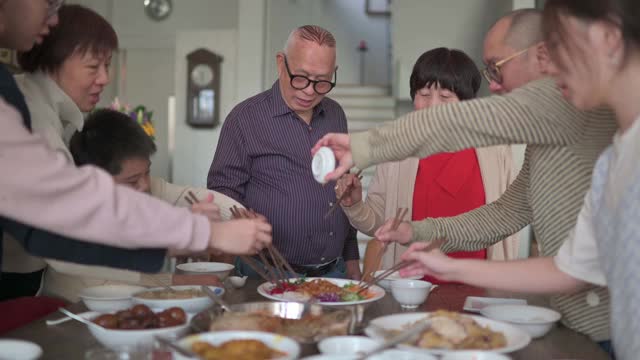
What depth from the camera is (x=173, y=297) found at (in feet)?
5.38

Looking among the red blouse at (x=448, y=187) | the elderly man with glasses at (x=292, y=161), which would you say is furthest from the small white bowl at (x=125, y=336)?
the red blouse at (x=448, y=187)

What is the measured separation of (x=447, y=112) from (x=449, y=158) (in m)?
1.31

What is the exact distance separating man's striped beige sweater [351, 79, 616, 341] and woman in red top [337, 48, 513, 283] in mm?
1001

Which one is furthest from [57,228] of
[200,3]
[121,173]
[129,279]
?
[200,3]

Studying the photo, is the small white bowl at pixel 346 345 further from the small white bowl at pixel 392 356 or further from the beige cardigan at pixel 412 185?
the beige cardigan at pixel 412 185

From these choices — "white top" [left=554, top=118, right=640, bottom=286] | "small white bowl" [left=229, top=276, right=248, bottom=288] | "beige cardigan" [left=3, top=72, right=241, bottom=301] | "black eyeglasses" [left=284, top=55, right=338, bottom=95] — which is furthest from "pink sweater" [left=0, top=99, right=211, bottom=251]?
"black eyeglasses" [left=284, top=55, right=338, bottom=95]

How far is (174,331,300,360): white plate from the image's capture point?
4.06ft

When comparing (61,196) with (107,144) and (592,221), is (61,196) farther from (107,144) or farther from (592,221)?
(592,221)

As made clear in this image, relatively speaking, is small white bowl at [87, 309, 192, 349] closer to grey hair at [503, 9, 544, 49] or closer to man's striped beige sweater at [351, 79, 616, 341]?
man's striped beige sweater at [351, 79, 616, 341]

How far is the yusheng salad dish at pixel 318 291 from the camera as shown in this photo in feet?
5.68

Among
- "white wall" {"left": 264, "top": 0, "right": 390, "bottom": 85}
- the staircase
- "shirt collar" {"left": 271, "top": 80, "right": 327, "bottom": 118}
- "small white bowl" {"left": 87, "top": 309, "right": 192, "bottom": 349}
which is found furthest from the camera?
"white wall" {"left": 264, "top": 0, "right": 390, "bottom": 85}

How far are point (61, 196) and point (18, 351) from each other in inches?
11.2

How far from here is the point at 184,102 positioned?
6.62 metres

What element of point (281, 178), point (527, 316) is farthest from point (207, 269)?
point (527, 316)
